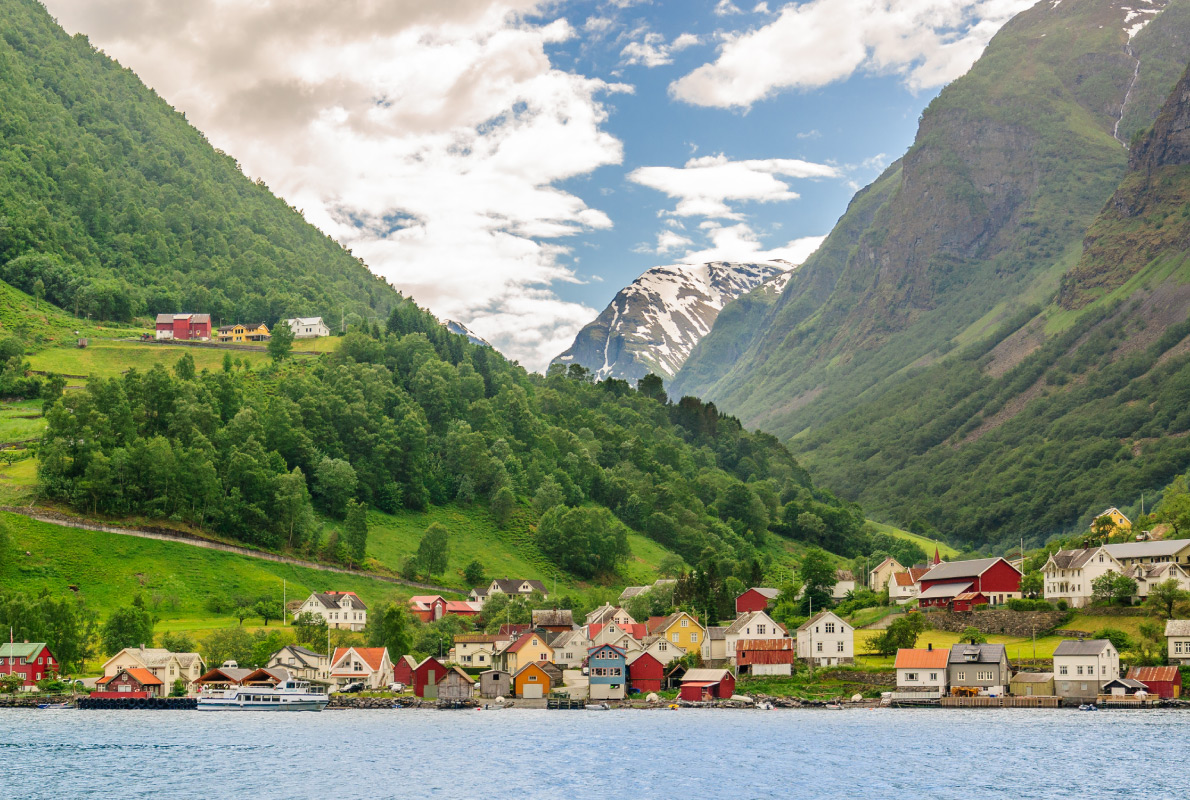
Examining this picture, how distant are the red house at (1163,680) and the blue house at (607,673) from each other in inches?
1838

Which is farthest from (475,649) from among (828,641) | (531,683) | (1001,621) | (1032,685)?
(1032,685)

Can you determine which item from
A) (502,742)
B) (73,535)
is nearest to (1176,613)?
(502,742)

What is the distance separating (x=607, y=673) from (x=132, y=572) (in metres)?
55.6

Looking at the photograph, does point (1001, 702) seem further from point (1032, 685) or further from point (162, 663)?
point (162, 663)

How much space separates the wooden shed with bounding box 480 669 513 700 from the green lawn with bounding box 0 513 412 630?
31215 millimetres

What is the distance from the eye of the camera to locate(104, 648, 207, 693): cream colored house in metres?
117

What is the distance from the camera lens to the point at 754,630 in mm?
127250

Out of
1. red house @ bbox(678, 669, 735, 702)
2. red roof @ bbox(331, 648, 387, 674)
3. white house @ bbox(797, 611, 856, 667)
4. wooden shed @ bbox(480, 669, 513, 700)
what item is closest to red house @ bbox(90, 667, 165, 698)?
red roof @ bbox(331, 648, 387, 674)

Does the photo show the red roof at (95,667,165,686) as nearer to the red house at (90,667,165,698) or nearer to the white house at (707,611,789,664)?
the red house at (90,667,165,698)

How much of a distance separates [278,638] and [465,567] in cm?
5243

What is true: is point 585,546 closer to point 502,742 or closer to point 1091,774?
point 502,742

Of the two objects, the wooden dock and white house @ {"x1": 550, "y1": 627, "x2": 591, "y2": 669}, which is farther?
white house @ {"x1": 550, "y1": 627, "x2": 591, "y2": 669}

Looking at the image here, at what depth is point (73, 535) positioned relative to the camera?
142 metres

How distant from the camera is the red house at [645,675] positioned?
126 metres
